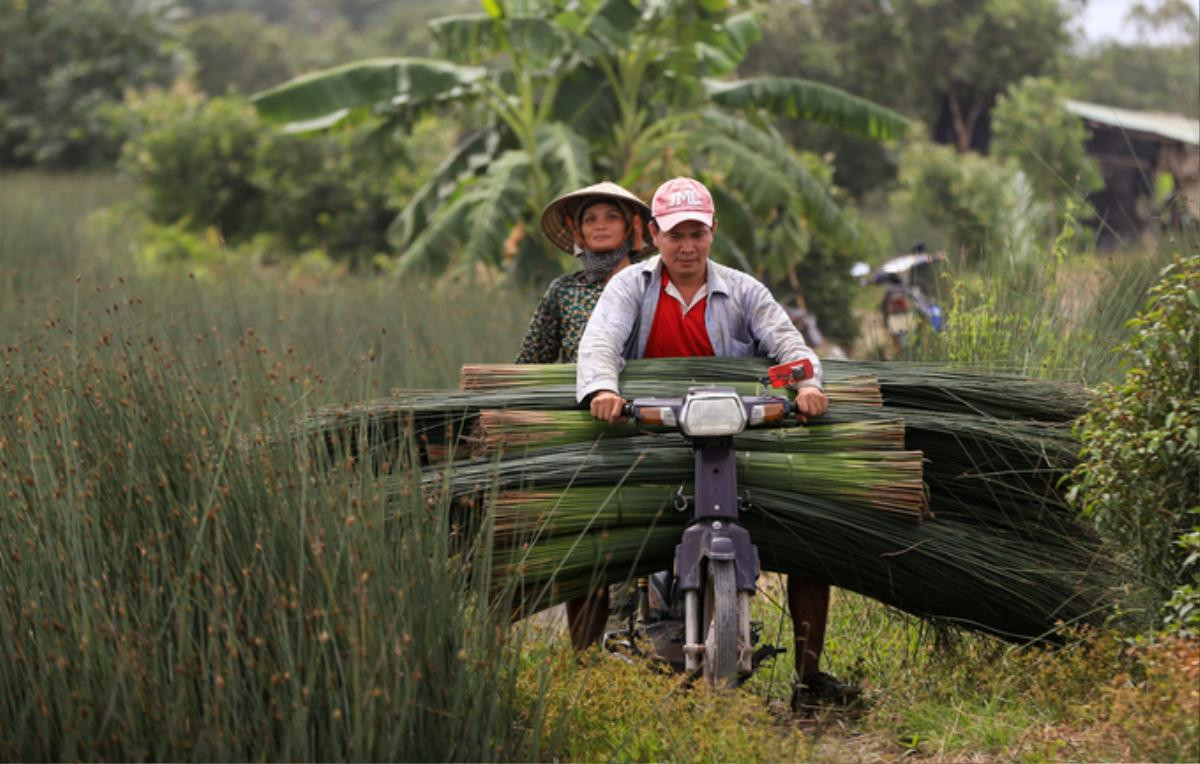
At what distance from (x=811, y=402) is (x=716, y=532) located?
1.65 ft

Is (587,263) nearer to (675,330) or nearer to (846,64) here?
(675,330)

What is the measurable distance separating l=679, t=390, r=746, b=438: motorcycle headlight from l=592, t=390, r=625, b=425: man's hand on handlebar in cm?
25

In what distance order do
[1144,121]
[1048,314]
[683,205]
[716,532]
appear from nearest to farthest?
[716,532], [683,205], [1048,314], [1144,121]

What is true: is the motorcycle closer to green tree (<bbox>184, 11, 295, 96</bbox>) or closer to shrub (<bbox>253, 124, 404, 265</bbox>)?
shrub (<bbox>253, 124, 404, 265</bbox>)

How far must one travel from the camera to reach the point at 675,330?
539cm

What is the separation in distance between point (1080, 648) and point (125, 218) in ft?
64.3

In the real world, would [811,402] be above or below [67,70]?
below

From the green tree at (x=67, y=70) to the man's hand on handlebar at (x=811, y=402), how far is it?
88.2 ft

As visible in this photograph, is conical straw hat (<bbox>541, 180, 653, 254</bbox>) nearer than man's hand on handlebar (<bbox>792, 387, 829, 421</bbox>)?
No

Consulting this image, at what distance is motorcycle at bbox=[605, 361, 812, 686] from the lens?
15.0ft

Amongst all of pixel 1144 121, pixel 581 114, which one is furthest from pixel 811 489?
pixel 1144 121

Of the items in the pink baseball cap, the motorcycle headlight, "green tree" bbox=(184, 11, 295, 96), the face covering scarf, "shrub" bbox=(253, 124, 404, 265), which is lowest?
the motorcycle headlight

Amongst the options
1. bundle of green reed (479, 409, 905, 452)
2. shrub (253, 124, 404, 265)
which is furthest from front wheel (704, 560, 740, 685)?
shrub (253, 124, 404, 265)

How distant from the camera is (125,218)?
2247 cm
